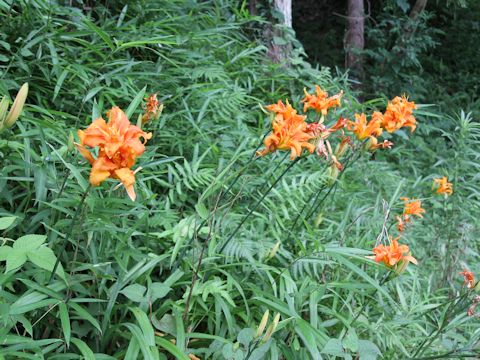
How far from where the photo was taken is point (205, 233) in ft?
5.47

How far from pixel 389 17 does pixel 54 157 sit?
4.66 meters

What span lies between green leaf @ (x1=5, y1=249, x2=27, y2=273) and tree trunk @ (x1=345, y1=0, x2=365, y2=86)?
4306 mm

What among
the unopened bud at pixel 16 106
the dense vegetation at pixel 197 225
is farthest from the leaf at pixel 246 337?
the unopened bud at pixel 16 106

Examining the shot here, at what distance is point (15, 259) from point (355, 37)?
4.55 meters

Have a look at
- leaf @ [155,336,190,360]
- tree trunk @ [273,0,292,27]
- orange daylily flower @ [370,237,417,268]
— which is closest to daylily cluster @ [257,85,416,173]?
orange daylily flower @ [370,237,417,268]

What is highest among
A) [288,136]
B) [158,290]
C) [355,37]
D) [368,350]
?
[288,136]

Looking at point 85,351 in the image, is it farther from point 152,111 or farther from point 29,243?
point 152,111

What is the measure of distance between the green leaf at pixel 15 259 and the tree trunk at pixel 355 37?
4.31 m

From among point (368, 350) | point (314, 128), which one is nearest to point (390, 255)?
point (368, 350)

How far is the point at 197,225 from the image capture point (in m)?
1.68

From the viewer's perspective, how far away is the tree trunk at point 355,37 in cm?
495

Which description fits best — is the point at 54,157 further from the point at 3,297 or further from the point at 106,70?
the point at 106,70

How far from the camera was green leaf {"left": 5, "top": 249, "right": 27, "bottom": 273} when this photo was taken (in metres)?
1.01

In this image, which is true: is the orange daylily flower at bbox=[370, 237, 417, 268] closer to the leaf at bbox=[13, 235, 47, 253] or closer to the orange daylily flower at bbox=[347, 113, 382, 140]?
the orange daylily flower at bbox=[347, 113, 382, 140]
